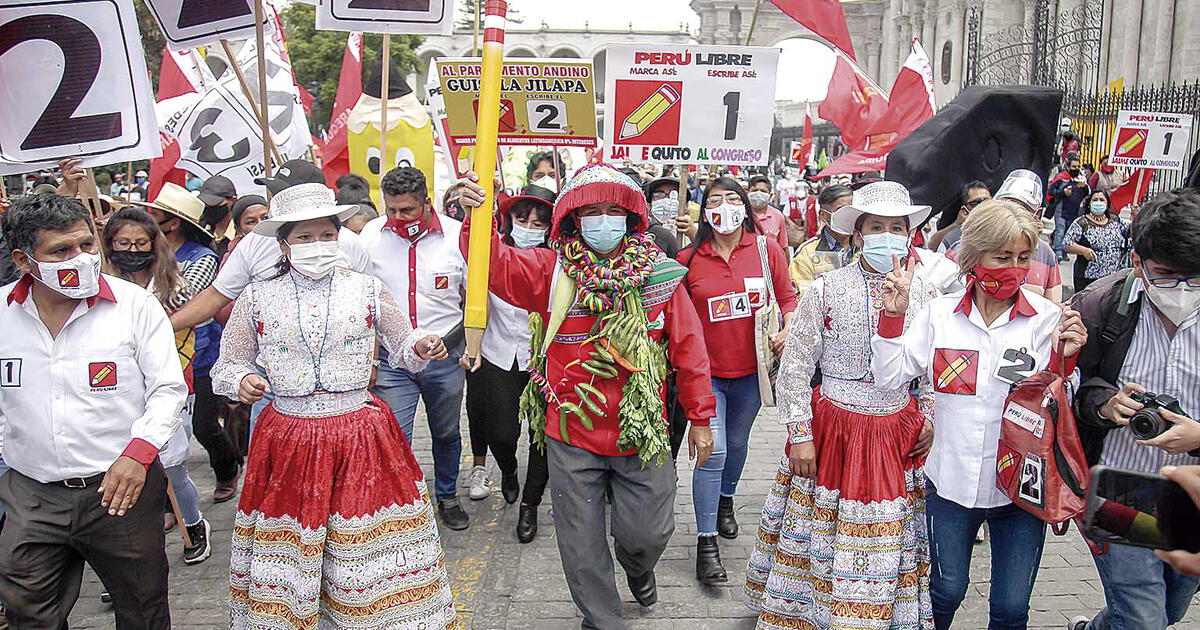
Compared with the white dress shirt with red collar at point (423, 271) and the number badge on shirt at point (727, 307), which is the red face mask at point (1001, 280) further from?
the white dress shirt with red collar at point (423, 271)

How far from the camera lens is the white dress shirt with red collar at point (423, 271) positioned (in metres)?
5.61

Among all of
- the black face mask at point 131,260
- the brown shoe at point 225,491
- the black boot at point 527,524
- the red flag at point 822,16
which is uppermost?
the red flag at point 822,16

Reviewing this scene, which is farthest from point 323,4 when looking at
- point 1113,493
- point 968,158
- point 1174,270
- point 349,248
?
point 1113,493

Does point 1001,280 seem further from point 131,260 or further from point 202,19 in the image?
point 202,19

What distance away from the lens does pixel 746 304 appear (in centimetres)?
523

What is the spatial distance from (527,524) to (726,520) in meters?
1.19

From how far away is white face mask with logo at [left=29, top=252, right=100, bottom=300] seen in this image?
3420mm

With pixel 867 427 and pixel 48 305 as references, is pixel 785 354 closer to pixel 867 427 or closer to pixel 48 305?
pixel 867 427

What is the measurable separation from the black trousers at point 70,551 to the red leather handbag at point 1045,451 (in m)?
3.29

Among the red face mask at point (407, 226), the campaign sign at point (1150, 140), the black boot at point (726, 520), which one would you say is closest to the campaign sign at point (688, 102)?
the red face mask at point (407, 226)

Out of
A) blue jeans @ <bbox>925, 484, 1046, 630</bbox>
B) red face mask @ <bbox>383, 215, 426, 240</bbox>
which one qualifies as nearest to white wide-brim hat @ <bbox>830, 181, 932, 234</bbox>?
blue jeans @ <bbox>925, 484, 1046, 630</bbox>

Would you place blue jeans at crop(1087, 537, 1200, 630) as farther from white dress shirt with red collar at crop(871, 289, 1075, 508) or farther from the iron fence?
the iron fence

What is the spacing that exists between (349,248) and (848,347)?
3.01m

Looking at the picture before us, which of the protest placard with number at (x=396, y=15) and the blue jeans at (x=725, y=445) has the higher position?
the protest placard with number at (x=396, y=15)
